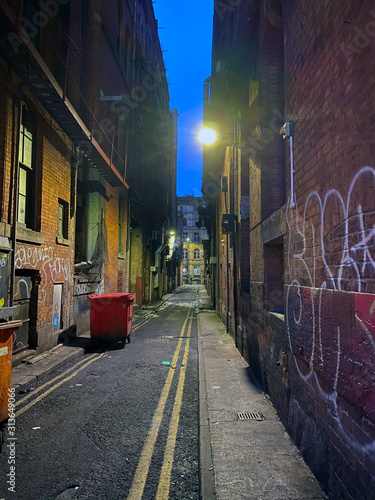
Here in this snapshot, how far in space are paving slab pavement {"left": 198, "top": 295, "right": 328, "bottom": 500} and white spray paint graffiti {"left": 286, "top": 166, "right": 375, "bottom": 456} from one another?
2.98 feet

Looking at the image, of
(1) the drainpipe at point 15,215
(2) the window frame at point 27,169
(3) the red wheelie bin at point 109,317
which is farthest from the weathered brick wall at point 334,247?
(2) the window frame at point 27,169

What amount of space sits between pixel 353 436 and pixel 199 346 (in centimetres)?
762

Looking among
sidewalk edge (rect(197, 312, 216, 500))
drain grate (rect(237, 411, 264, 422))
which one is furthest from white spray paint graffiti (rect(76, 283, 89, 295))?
drain grate (rect(237, 411, 264, 422))

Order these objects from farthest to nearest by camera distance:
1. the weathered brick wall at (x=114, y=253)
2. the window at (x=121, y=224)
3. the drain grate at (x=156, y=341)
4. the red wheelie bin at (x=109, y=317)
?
the window at (x=121, y=224), the weathered brick wall at (x=114, y=253), the drain grate at (x=156, y=341), the red wheelie bin at (x=109, y=317)

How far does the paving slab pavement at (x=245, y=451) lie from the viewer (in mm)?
2984

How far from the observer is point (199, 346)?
983 cm

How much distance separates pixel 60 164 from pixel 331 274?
9493mm

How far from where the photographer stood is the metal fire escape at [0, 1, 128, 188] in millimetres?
6121

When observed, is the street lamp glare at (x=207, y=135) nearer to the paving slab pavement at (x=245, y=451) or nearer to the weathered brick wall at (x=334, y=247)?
the weathered brick wall at (x=334, y=247)

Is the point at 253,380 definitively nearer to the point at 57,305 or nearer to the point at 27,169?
the point at 57,305

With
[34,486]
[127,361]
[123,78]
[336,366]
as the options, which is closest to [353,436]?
[336,366]

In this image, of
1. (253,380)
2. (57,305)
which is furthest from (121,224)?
(253,380)

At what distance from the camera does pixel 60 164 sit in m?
10.1

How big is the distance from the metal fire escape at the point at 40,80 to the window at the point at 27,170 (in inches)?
26.8
